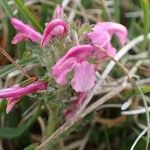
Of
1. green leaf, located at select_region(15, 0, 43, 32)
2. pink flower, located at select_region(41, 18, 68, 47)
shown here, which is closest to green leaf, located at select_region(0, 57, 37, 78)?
green leaf, located at select_region(15, 0, 43, 32)

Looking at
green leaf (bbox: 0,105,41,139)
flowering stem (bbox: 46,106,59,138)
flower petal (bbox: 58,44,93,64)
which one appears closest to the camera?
flower petal (bbox: 58,44,93,64)

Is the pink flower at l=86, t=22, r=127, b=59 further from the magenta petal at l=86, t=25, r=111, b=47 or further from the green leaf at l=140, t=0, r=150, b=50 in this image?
the green leaf at l=140, t=0, r=150, b=50

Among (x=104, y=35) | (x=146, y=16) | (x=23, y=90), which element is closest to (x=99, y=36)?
(x=104, y=35)

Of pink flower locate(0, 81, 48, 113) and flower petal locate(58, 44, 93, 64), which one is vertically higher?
flower petal locate(58, 44, 93, 64)

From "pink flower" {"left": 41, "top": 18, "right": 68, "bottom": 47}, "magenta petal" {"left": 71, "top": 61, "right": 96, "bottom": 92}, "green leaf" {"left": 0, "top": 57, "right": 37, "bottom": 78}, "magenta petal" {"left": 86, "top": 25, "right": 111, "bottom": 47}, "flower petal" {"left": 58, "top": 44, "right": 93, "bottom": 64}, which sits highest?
"pink flower" {"left": 41, "top": 18, "right": 68, "bottom": 47}

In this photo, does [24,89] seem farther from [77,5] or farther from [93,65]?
[77,5]

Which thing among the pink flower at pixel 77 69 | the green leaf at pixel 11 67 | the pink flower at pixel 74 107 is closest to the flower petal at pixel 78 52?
the pink flower at pixel 77 69

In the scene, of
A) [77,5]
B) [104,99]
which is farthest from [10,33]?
[104,99]
